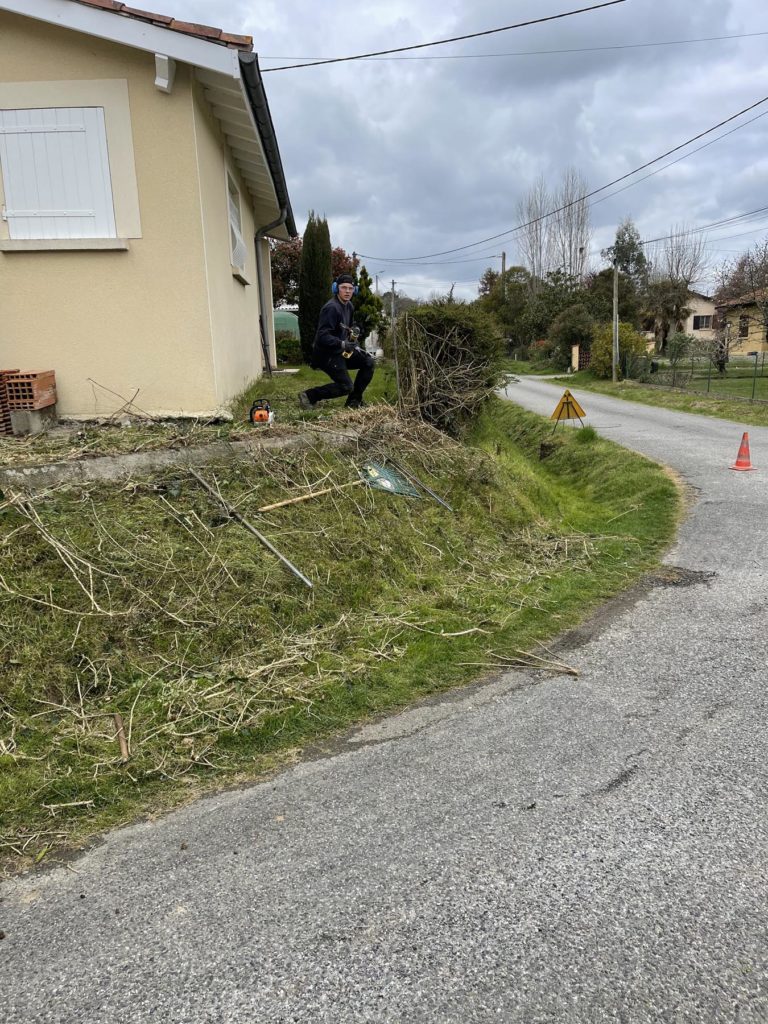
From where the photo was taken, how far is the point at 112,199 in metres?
6.48

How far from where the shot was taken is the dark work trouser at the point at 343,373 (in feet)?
23.9

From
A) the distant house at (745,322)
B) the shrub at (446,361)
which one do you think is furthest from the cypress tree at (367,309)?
the distant house at (745,322)

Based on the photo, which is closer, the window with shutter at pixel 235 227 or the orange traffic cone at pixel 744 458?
the window with shutter at pixel 235 227

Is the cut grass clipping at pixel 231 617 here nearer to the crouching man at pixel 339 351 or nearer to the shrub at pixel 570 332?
the crouching man at pixel 339 351

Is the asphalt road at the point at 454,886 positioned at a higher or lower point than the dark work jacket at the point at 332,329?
lower

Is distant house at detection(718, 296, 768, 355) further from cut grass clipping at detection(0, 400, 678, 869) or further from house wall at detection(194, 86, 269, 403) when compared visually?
cut grass clipping at detection(0, 400, 678, 869)

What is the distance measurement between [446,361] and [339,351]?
2163 millimetres

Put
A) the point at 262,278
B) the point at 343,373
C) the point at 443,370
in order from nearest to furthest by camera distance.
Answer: the point at 343,373 < the point at 443,370 < the point at 262,278

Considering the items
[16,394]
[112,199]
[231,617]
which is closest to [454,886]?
[231,617]

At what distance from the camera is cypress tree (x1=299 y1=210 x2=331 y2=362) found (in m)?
18.4

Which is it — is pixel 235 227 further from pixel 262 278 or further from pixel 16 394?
pixel 262 278

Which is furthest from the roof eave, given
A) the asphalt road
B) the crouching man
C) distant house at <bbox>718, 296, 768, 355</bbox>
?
distant house at <bbox>718, 296, 768, 355</bbox>

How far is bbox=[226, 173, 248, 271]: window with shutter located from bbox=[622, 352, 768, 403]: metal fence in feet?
50.2

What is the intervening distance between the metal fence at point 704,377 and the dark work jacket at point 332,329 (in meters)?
15.9
